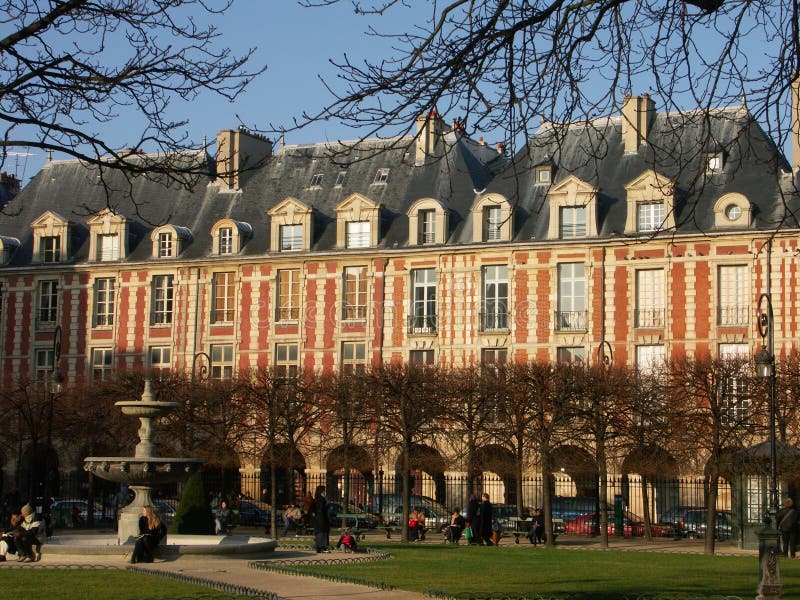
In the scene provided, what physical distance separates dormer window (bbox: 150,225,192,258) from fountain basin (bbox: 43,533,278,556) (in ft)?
80.0

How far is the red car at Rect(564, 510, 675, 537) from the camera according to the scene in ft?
112

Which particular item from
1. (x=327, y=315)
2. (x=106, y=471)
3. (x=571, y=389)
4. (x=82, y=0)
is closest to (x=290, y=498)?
(x=327, y=315)

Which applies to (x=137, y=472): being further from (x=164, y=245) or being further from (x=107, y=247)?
(x=107, y=247)

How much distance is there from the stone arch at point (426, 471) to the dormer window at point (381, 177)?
9709 millimetres

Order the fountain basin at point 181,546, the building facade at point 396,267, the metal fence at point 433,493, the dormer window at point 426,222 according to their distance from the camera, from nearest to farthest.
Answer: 1. the fountain basin at point 181,546
2. the metal fence at point 433,493
3. the building facade at point 396,267
4. the dormer window at point 426,222

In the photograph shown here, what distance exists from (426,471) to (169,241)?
42.6ft

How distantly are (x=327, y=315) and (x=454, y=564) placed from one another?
24.5 metres

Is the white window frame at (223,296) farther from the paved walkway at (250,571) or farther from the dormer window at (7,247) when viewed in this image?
the paved walkway at (250,571)

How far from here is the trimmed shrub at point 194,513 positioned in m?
28.0

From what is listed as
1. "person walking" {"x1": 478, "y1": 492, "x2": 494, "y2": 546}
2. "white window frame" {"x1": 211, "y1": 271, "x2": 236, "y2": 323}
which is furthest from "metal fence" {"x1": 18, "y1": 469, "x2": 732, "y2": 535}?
"person walking" {"x1": 478, "y1": 492, "x2": 494, "y2": 546}

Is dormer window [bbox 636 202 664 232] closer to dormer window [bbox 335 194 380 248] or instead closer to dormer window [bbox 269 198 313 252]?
dormer window [bbox 335 194 380 248]

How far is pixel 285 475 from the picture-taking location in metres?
45.1

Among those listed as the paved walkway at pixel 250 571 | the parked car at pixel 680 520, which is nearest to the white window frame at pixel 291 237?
the parked car at pixel 680 520

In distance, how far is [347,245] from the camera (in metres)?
44.9
